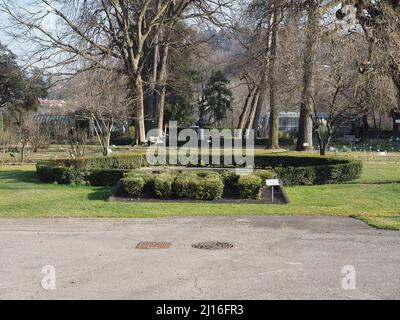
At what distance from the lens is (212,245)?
9.91 metres

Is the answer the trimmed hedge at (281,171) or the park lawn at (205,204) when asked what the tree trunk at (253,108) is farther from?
the park lawn at (205,204)

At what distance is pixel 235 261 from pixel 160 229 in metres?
3.39

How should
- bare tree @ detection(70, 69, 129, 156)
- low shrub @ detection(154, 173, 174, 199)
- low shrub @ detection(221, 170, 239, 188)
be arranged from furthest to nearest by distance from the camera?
bare tree @ detection(70, 69, 129, 156)
low shrub @ detection(221, 170, 239, 188)
low shrub @ detection(154, 173, 174, 199)

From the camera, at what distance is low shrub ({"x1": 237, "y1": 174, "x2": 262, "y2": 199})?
51.5ft

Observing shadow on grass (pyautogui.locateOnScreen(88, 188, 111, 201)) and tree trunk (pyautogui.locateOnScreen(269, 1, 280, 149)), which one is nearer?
shadow on grass (pyautogui.locateOnScreen(88, 188, 111, 201))

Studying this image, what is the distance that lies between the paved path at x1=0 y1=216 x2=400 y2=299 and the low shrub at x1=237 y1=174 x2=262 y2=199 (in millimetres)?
2660

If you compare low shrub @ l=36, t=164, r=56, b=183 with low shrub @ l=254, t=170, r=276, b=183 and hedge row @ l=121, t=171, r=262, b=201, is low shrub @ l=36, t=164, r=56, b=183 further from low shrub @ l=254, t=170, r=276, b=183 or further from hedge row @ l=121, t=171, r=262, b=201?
low shrub @ l=254, t=170, r=276, b=183

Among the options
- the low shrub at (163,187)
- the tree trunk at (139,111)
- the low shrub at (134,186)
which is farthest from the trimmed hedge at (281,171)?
the tree trunk at (139,111)

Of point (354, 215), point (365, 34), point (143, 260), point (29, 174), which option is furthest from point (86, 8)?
point (143, 260)

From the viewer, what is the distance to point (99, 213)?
1376cm

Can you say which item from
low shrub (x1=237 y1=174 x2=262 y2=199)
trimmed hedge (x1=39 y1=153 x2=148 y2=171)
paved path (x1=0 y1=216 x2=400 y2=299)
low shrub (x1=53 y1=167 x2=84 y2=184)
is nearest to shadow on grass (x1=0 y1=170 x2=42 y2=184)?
trimmed hedge (x1=39 y1=153 x2=148 y2=171)

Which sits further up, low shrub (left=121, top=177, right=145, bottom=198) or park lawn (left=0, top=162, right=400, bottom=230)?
low shrub (left=121, top=177, right=145, bottom=198)

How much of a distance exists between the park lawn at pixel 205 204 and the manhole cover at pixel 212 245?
11.7 ft

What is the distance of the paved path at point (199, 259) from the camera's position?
6.86 m
